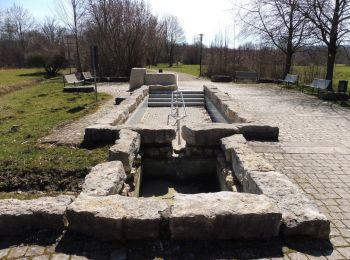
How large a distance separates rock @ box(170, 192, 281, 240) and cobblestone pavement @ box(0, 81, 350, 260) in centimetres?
8

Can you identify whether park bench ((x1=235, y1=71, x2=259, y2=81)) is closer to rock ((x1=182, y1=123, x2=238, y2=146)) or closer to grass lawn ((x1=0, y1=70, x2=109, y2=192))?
grass lawn ((x1=0, y1=70, x2=109, y2=192))

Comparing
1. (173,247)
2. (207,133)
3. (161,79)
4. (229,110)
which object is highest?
(161,79)

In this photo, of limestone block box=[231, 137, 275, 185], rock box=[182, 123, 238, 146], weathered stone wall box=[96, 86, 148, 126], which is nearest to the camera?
limestone block box=[231, 137, 275, 185]

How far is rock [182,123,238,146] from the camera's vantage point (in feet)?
17.9

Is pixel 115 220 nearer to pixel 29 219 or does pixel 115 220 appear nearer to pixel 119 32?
pixel 29 219

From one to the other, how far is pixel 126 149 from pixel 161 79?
36.4ft

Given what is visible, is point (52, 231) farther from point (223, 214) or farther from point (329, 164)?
point (329, 164)

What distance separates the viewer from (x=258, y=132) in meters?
6.20

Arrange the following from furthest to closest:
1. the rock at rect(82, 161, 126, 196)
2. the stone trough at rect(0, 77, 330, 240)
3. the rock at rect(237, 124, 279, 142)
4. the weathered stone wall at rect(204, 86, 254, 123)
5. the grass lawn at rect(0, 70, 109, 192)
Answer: the weathered stone wall at rect(204, 86, 254, 123) < the rock at rect(237, 124, 279, 142) < the grass lawn at rect(0, 70, 109, 192) < the rock at rect(82, 161, 126, 196) < the stone trough at rect(0, 77, 330, 240)

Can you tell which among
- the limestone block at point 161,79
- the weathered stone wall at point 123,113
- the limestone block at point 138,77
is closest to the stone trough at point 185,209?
the weathered stone wall at point 123,113

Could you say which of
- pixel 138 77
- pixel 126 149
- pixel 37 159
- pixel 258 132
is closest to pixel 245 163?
pixel 126 149

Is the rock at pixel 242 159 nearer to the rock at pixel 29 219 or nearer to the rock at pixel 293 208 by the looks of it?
the rock at pixel 293 208

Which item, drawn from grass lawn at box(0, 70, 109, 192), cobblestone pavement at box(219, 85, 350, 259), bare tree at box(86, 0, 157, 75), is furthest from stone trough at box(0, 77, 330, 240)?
bare tree at box(86, 0, 157, 75)

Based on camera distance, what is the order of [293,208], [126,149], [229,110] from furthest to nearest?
1. [229,110]
2. [126,149]
3. [293,208]
